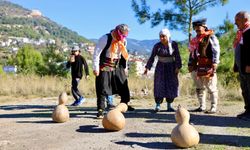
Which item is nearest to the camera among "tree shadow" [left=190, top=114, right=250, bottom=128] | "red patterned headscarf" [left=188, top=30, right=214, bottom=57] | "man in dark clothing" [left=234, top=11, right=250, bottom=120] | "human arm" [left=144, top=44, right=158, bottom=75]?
"man in dark clothing" [left=234, top=11, right=250, bottom=120]

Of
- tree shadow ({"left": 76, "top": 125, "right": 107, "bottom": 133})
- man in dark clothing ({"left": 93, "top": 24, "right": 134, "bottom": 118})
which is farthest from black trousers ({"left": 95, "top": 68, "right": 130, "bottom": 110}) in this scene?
tree shadow ({"left": 76, "top": 125, "right": 107, "bottom": 133})

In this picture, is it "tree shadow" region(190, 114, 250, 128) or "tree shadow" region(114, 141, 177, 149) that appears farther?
"tree shadow" region(190, 114, 250, 128)

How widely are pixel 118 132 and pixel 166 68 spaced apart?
2.81m

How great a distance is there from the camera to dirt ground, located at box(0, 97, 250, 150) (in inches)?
230

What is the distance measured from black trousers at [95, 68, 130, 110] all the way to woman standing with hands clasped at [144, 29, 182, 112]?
790mm

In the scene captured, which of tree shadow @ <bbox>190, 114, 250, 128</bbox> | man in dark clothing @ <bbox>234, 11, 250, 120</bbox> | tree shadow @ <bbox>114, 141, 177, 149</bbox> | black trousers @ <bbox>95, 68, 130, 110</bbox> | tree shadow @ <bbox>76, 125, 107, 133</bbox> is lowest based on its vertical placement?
tree shadow @ <bbox>114, 141, 177, 149</bbox>

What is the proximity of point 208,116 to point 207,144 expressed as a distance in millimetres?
2770

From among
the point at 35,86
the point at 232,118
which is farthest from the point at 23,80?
the point at 232,118

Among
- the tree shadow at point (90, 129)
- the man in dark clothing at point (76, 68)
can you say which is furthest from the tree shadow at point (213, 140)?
the man in dark clothing at point (76, 68)

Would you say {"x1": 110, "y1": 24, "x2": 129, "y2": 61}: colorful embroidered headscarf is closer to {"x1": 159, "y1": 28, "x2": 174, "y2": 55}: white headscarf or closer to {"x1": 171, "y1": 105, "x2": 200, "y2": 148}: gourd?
{"x1": 159, "y1": 28, "x2": 174, "y2": 55}: white headscarf

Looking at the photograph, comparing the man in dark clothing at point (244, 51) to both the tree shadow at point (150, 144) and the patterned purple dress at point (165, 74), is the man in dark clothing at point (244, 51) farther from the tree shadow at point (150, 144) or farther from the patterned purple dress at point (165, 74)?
the tree shadow at point (150, 144)

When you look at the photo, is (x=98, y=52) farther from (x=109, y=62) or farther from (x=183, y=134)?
(x=183, y=134)

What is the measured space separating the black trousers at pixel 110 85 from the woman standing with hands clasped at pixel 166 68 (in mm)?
790

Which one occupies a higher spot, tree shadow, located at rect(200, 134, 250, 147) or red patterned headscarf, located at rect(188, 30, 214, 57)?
red patterned headscarf, located at rect(188, 30, 214, 57)
